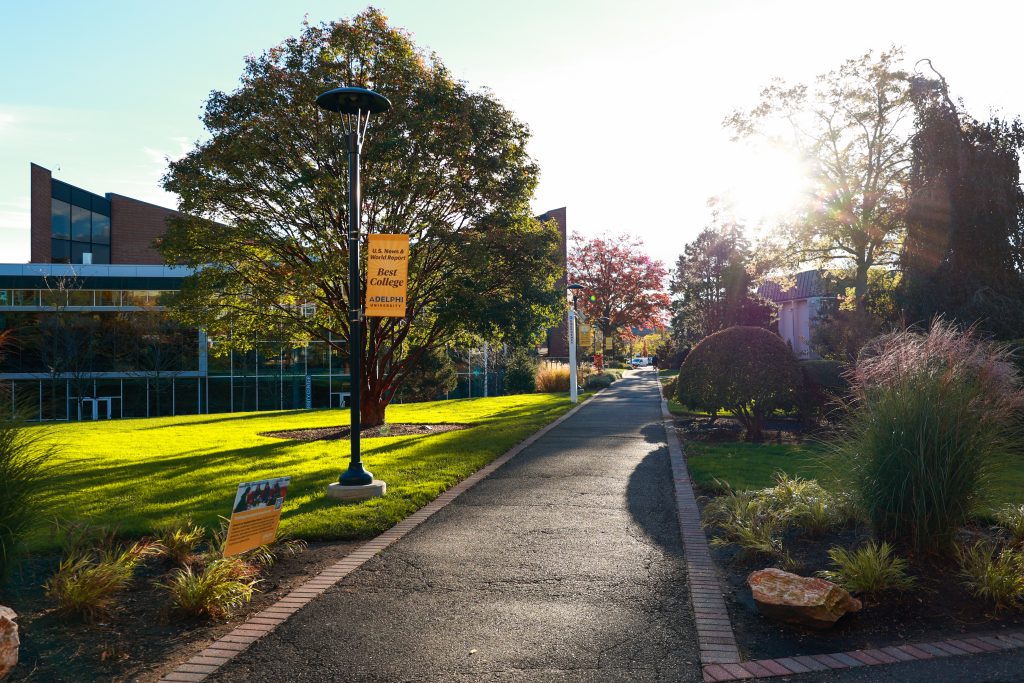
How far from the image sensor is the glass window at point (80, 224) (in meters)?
46.8

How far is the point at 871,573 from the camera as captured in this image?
5.03 meters

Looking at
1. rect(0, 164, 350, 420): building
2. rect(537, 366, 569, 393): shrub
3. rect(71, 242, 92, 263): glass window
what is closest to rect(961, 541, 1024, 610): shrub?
rect(537, 366, 569, 393): shrub

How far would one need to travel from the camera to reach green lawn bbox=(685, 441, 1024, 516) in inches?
358

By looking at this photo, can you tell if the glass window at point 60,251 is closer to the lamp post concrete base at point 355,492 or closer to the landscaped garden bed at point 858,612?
the lamp post concrete base at point 355,492

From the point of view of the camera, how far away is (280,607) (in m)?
5.12

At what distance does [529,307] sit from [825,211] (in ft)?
75.2

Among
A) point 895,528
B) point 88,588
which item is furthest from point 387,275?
point 895,528

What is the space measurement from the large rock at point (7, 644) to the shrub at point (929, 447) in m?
5.74

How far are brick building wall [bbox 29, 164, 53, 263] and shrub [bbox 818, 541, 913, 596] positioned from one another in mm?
50785

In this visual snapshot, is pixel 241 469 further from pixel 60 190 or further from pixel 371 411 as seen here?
pixel 60 190

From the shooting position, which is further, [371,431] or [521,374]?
[521,374]

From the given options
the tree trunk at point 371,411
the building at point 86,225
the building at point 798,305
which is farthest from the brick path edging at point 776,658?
the building at point 798,305

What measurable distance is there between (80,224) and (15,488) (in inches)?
1947

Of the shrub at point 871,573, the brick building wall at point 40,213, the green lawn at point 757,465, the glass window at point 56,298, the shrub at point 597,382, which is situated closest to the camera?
the shrub at point 871,573
